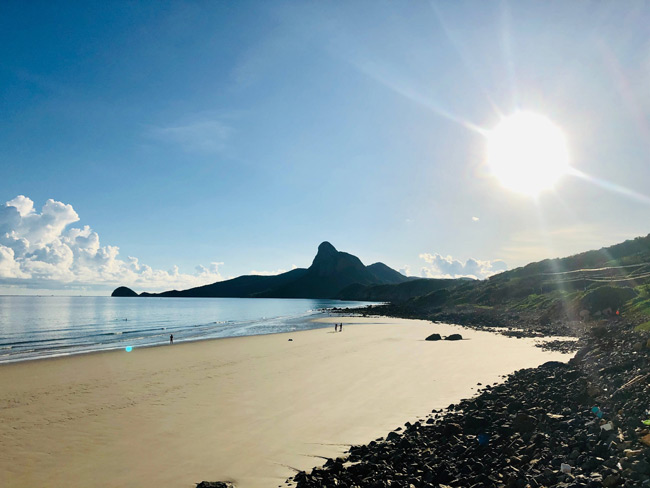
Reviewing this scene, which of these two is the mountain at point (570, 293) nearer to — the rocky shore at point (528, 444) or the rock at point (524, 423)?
the rocky shore at point (528, 444)

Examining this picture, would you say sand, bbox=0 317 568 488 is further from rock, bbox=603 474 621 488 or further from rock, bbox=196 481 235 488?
rock, bbox=603 474 621 488

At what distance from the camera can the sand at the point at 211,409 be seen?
1115 cm

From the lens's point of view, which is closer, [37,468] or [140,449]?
[37,468]

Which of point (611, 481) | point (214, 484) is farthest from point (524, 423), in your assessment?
point (214, 484)

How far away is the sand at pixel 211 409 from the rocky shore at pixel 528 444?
5.85 feet

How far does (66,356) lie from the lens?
112 feet

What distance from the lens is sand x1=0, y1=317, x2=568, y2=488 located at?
36.6ft

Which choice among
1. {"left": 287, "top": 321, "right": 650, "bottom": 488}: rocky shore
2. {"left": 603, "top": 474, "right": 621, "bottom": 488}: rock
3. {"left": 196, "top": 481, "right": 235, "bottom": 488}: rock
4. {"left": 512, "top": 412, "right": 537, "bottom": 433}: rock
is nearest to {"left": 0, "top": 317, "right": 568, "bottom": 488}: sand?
{"left": 196, "top": 481, "right": 235, "bottom": 488}: rock

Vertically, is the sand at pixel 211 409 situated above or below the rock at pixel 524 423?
below

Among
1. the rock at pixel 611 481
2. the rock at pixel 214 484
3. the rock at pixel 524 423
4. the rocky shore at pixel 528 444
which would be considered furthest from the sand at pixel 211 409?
the rock at pixel 611 481

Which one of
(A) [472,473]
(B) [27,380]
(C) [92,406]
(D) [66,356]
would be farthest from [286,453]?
(D) [66,356]

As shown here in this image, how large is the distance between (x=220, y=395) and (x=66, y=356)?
2483 centimetres

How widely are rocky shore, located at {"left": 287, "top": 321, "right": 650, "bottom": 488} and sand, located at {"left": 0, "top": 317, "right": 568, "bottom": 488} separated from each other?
5.85 ft

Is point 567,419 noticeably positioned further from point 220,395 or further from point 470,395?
point 220,395
